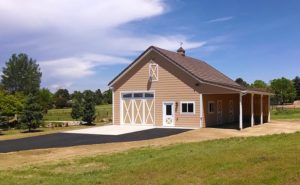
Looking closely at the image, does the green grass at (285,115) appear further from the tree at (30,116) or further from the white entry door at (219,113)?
the tree at (30,116)

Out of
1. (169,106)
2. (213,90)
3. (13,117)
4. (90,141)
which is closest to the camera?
(90,141)

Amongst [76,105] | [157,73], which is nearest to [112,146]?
[157,73]

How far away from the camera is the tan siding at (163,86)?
29.4 meters

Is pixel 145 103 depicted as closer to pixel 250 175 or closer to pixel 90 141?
pixel 90 141

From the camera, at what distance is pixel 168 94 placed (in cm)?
3039

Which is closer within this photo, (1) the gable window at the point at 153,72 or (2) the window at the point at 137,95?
(1) the gable window at the point at 153,72

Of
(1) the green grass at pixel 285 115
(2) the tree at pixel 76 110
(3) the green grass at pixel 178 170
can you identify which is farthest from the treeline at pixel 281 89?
(3) the green grass at pixel 178 170

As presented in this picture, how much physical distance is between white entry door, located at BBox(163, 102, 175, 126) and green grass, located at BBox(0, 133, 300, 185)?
1607 cm

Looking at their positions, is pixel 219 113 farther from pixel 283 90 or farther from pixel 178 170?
pixel 283 90

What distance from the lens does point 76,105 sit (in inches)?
1848

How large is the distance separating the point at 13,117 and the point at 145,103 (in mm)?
20025

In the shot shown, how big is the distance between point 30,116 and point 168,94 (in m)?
12.1

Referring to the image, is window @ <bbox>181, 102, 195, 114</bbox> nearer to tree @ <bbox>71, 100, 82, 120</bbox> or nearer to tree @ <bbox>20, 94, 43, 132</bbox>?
tree @ <bbox>20, 94, 43, 132</bbox>

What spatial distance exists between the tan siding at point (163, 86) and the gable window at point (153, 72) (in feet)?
0.89
